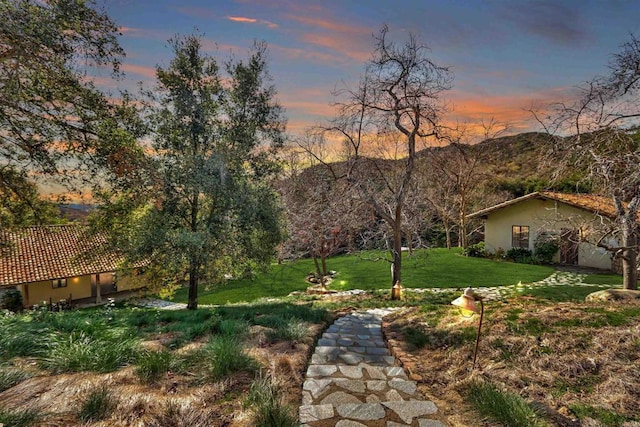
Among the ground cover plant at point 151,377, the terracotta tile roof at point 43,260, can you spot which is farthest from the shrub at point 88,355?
the terracotta tile roof at point 43,260

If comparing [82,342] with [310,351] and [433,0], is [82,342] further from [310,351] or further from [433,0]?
[433,0]

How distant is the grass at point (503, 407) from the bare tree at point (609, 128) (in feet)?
16.6

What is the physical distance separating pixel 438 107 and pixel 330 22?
415 centimetres

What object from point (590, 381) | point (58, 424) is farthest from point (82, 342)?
point (590, 381)

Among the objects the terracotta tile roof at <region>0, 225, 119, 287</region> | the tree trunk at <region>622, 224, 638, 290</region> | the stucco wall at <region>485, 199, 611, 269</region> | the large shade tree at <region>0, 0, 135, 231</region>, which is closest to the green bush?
the large shade tree at <region>0, 0, 135, 231</region>

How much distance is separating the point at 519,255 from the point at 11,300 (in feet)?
101

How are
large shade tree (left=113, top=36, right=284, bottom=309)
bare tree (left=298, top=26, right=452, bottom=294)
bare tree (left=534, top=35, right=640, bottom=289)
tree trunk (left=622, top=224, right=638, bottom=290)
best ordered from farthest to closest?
large shade tree (left=113, top=36, right=284, bottom=309) < bare tree (left=298, top=26, right=452, bottom=294) < tree trunk (left=622, top=224, right=638, bottom=290) < bare tree (left=534, top=35, right=640, bottom=289)

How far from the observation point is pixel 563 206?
1794 centimetres

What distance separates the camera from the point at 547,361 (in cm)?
364

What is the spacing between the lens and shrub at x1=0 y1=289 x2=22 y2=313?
1804 centimetres

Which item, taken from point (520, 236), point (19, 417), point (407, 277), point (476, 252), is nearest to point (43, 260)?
point (407, 277)

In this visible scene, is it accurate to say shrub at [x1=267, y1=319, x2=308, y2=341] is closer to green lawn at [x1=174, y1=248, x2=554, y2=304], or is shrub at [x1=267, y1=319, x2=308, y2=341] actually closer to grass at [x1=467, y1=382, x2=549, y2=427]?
grass at [x1=467, y1=382, x2=549, y2=427]

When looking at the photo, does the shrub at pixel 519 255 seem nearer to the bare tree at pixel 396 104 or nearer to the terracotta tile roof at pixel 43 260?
the bare tree at pixel 396 104

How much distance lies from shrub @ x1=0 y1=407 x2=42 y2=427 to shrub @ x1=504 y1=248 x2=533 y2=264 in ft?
71.3
